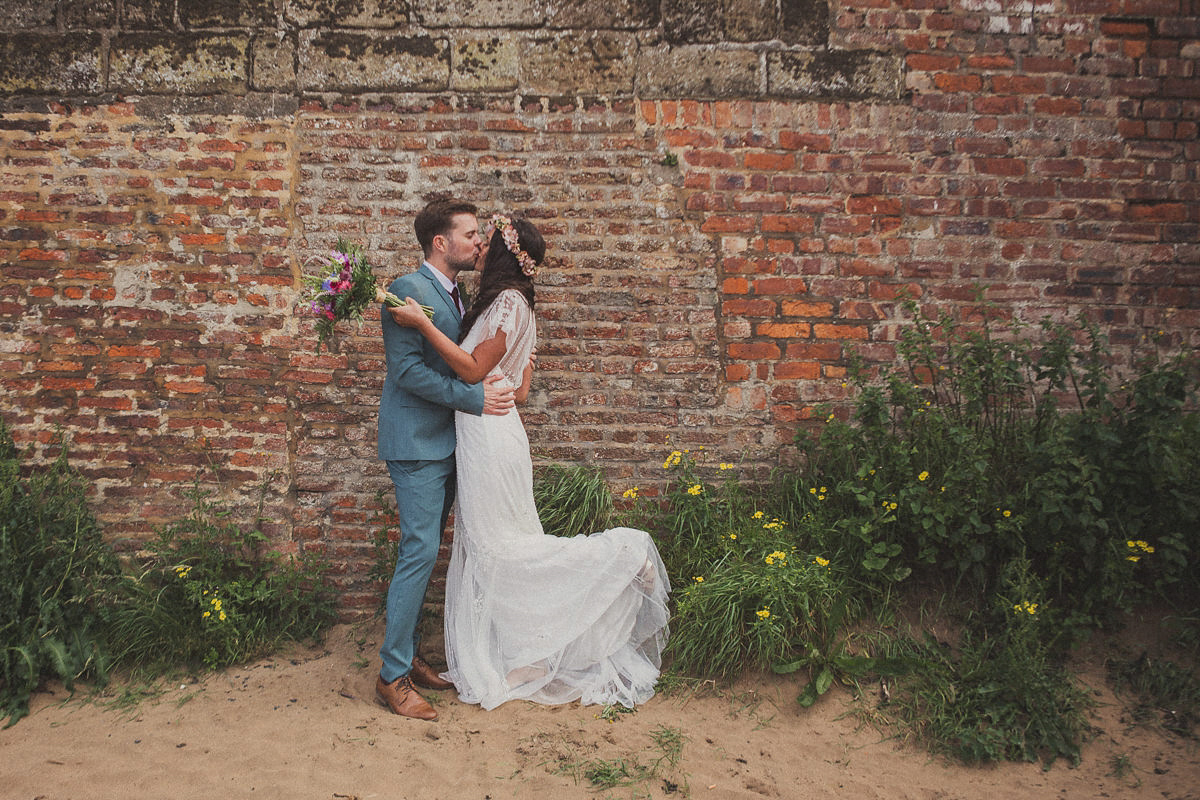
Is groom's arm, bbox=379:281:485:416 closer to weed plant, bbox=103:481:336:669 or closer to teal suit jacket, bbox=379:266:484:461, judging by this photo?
teal suit jacket, bbox=379:266:484:461

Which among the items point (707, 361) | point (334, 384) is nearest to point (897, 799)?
point (707, 361)

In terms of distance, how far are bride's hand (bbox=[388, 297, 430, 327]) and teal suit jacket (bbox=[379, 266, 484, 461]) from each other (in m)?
0.11

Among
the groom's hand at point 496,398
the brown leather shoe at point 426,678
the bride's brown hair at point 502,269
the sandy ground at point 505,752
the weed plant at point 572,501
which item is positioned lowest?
the sandy ground at point 505,752

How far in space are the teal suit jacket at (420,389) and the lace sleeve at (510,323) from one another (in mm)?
163

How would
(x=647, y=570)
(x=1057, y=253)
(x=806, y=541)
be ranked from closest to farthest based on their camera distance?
(x=647, y=570) → (x=806, y=541) → (x=1057, y=253)

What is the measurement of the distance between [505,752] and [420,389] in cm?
151

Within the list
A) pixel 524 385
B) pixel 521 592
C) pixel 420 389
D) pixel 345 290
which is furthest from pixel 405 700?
pixel 345 290

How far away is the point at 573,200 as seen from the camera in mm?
4156

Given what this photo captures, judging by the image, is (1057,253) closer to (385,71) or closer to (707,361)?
(707,361)

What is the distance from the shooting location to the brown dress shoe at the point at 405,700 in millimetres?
3309

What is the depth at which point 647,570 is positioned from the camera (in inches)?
138

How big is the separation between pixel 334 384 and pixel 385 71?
1686 mm

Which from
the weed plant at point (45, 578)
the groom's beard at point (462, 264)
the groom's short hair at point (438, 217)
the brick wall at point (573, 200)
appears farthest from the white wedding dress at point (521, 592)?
the weed plant at point (45, 578)

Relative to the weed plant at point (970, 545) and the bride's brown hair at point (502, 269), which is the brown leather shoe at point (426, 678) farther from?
the bride's brown hair at point (502, 269)
